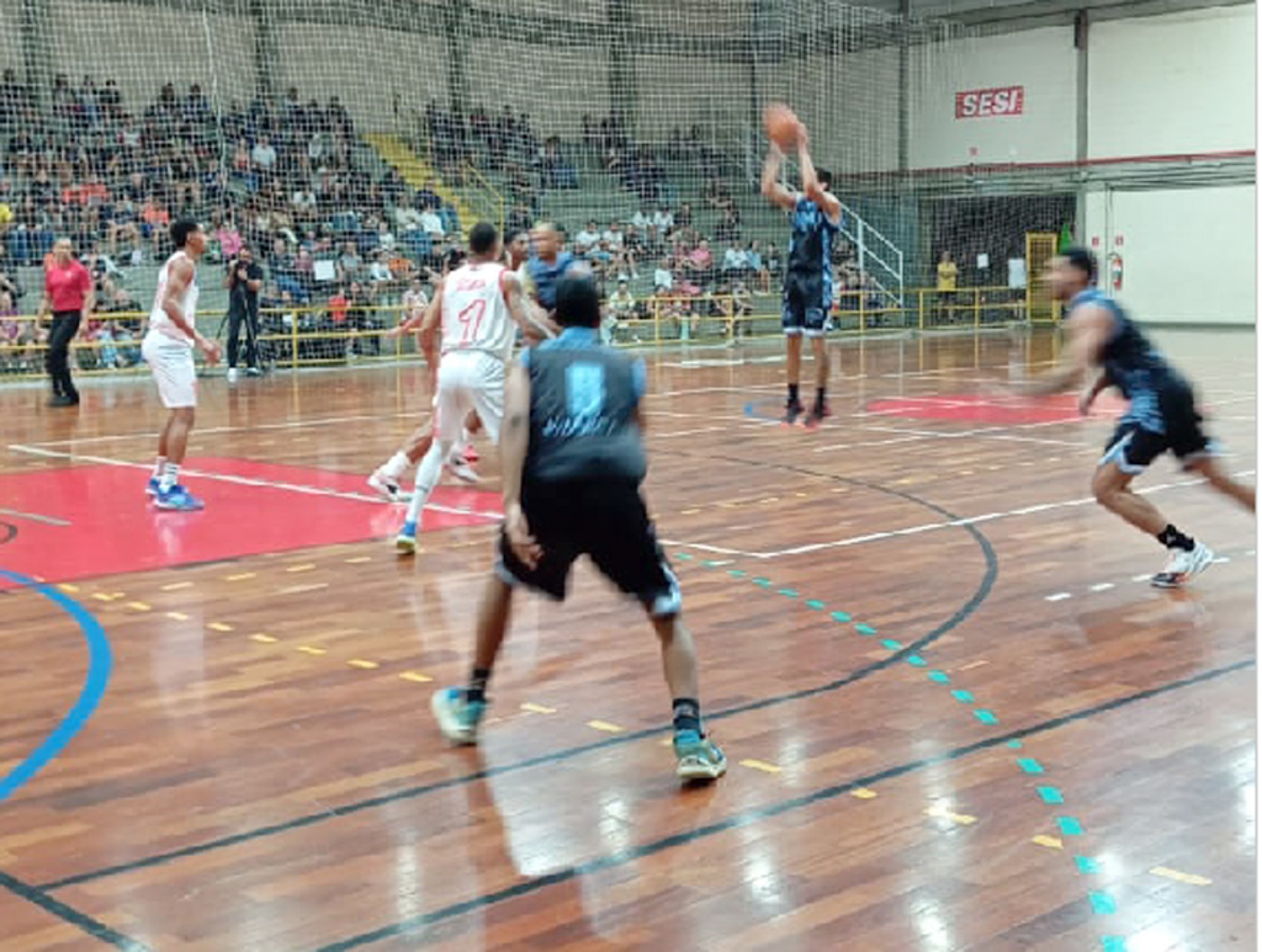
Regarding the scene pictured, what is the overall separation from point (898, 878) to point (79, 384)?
1978cm

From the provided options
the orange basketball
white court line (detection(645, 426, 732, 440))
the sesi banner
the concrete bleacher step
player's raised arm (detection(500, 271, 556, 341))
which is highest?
the sesi banner

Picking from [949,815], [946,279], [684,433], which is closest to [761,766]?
[949,815]

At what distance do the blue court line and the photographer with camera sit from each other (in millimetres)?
14117

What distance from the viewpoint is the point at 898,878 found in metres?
4.19

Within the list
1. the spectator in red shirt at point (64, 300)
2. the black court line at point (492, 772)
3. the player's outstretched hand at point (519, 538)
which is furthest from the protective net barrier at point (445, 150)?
the player's outstretched hand at point (519, 538)

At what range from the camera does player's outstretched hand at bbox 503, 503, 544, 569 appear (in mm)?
4945

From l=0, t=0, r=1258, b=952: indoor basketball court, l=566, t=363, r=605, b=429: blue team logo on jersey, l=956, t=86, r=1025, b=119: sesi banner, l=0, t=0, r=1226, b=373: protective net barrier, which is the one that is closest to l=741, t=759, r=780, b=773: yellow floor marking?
l=0, t=0, r=1258, b=952: indoor basketball court

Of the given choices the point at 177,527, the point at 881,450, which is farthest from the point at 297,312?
the point at 177,527

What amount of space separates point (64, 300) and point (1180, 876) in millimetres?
16734

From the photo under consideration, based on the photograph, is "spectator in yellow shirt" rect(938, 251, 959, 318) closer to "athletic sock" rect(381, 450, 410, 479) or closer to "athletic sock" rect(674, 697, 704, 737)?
"athletic sock" rect(381, 450, 410, 479)

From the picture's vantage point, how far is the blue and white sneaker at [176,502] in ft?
35.1

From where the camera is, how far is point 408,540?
29.3 ft

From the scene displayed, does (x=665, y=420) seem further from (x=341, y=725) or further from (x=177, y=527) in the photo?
(x=341, y=725)

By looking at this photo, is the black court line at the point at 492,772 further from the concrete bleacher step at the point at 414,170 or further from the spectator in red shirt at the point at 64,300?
the concrete bleacher step at the point at 414,170
